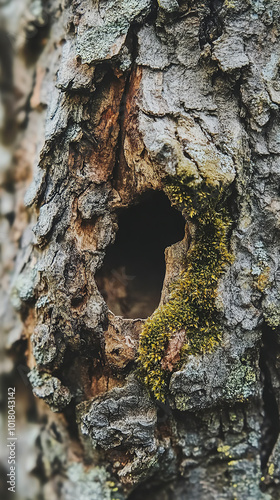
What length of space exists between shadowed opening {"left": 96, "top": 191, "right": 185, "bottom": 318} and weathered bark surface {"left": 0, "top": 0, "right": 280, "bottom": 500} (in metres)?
0.35

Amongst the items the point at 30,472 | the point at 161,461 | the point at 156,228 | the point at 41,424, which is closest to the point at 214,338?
the point at 161,461

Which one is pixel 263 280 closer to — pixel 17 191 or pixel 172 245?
pixel 172 245

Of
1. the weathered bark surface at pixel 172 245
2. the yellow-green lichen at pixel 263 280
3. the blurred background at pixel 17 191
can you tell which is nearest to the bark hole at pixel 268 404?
the weathered bark surface at pixel 172 245

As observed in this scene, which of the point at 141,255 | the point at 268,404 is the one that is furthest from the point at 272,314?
the point at 141,255

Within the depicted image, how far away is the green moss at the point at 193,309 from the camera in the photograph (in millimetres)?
1655

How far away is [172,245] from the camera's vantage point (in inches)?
68.2

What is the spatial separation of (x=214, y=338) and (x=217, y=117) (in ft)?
2.97

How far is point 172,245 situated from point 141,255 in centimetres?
→ 54

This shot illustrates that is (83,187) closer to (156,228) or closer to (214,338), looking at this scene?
(156,228)

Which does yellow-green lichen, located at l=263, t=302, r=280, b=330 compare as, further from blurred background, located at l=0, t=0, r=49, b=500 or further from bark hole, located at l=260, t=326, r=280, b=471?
blurred background, located at l=0, t=0, r=49, b=500

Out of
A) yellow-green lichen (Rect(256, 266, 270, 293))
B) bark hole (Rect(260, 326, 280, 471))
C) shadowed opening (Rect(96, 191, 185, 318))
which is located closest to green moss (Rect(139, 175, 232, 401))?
yellow-green lichen (Rect(256, 266, 270, 293))

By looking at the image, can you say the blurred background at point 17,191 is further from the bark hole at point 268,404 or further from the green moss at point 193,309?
the bark hole at point 268,404

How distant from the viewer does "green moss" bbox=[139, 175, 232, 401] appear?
166 centimetres

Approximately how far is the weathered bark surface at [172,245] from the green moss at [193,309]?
4 centimetres
